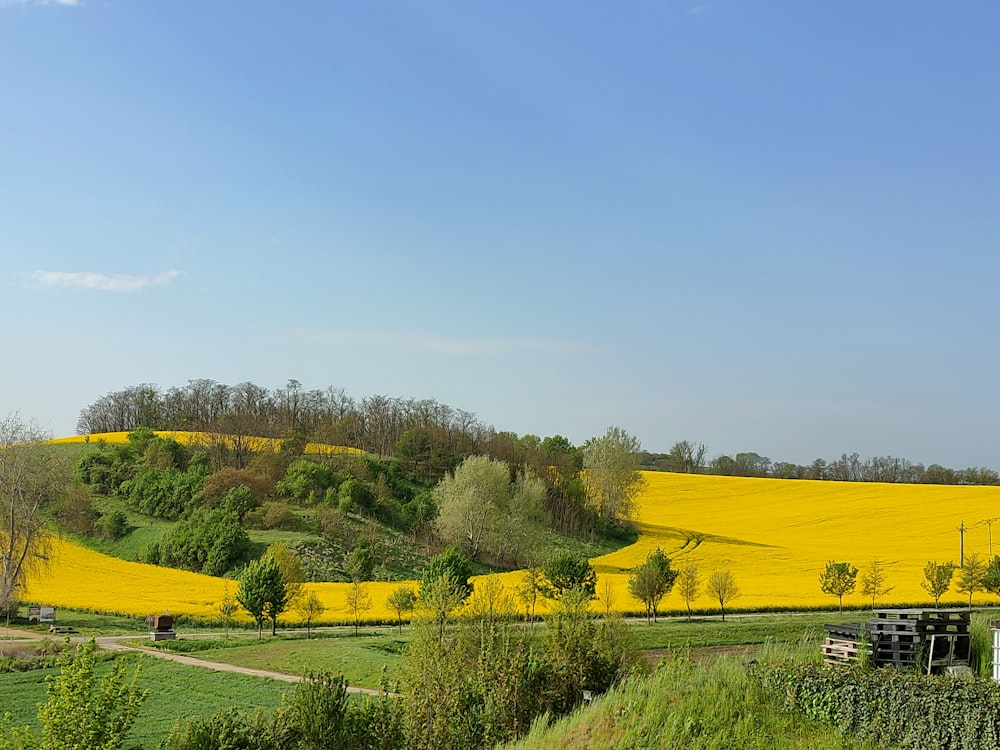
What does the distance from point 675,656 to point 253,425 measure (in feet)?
258

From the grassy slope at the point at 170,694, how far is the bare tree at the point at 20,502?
1368 centimetres

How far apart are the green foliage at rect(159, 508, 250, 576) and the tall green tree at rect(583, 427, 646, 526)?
114 feet

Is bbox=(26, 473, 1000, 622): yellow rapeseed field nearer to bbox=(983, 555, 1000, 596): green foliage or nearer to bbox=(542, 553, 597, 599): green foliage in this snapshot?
bbox=(983, 555, 1000, 596): green foliage

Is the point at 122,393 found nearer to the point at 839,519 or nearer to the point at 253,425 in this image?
the point at 253,425

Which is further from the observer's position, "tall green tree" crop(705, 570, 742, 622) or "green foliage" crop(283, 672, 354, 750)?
"tall green tree" crop(705, 570, 742, 622)

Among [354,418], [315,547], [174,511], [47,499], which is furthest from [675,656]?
[354,418]

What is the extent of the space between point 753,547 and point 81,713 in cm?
6700

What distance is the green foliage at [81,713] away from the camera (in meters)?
11.6

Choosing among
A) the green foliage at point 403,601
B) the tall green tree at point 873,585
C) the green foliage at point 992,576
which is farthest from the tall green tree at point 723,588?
the green foliage at point 403,601

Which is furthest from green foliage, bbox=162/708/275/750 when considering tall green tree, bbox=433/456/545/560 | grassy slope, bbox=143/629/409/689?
tall green tree, bbox=433/456/545/560

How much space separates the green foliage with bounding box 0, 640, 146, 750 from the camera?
11.6 metres

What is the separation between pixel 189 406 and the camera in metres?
113

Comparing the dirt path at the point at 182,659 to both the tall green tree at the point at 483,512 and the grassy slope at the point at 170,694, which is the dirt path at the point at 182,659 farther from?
the tall green tree at the point at 483,512

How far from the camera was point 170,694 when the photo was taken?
29.8 m
